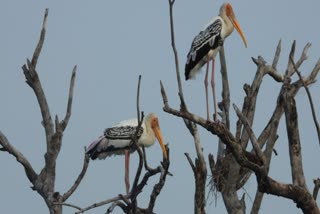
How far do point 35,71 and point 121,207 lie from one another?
2.45 metres

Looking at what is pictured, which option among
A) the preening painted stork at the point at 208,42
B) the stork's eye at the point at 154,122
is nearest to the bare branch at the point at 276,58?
the preening painted stork at the point at 208,42

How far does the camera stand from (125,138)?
1385 cm

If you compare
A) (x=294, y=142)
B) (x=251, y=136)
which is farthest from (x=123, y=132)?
(x=251, y=136)

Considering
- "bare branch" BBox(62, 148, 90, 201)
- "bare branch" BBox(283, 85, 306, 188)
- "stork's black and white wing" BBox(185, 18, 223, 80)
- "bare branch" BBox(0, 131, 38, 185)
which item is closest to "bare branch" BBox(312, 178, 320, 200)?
"bare branch" BBox(283, 85, 306, 188)

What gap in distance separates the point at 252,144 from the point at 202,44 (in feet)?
14.3

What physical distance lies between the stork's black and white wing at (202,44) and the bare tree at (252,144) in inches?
8.0

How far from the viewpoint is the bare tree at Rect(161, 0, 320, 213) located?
8156 millimetres

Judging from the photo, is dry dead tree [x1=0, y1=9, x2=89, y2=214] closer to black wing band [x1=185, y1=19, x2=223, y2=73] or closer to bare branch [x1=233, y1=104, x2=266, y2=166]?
black wing band [x1=185, y1=19, x2=223, y2=73]

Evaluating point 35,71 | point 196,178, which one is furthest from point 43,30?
point 196,178

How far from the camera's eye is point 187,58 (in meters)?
12.5

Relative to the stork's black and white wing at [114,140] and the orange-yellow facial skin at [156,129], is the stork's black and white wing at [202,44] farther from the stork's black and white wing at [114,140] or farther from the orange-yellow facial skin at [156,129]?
the orange-yellow facial skin at [156,129]

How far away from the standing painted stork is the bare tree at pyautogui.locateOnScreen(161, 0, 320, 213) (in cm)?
222

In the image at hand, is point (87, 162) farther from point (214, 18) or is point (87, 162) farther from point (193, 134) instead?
point (214, 18)

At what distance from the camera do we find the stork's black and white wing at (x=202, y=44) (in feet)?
40.2
